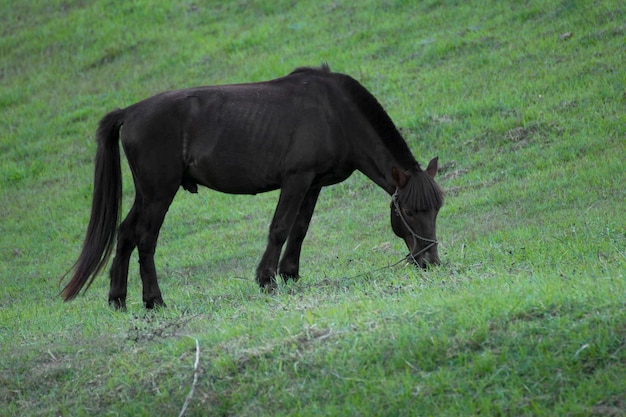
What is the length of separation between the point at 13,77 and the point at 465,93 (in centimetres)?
1247

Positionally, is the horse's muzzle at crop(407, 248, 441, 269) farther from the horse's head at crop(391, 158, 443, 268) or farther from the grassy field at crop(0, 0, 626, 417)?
the grassy field at crop(0, 0, 626, 417)

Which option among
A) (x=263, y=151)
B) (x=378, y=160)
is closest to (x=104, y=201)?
(x=263, y=151)

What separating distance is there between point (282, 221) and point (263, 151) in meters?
0.74

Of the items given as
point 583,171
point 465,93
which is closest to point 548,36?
point 465,93

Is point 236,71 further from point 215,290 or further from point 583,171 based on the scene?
point 215,290

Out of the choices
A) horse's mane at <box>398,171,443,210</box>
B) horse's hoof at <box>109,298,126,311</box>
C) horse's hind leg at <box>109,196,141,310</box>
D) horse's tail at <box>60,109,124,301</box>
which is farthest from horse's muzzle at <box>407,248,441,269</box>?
horse's tail at <box>60,109,124,301</box>

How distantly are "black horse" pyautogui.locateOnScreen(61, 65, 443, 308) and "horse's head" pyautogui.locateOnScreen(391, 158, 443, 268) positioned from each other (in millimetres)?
21

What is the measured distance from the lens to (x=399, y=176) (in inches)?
364

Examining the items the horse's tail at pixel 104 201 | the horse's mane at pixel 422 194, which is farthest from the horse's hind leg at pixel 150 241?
the horse's mane at pixel 422 194

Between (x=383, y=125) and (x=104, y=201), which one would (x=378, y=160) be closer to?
(x=383, y=125)

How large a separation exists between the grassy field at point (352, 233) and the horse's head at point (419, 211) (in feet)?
0.74

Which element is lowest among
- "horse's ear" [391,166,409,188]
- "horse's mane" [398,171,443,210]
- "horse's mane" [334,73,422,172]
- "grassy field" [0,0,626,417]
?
"grassy field" [0,0,626,417]

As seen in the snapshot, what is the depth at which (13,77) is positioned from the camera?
24.0 metres

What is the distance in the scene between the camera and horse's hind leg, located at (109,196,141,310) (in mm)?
9844
